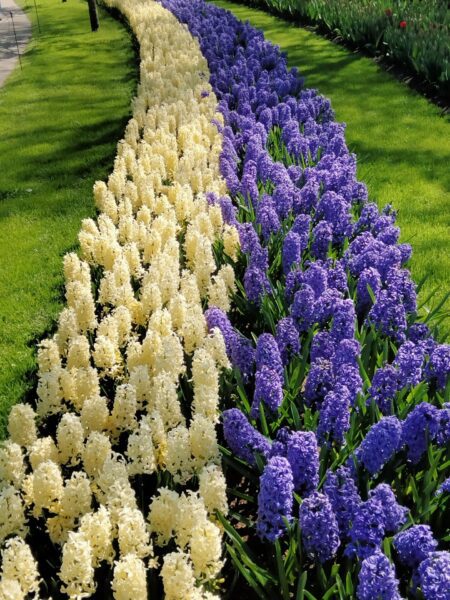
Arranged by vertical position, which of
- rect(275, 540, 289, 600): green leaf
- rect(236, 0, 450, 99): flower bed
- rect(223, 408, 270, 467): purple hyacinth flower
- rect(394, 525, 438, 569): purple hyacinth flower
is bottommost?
rect(275, 540, 289, 600): green leaf

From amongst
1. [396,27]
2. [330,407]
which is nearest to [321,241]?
[330,407]

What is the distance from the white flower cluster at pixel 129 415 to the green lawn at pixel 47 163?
0.85m

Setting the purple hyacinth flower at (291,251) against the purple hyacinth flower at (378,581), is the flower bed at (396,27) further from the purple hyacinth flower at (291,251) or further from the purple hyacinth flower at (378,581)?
the purple hyacinth flower at (378,581)

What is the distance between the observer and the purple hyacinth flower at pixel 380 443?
2.50 m

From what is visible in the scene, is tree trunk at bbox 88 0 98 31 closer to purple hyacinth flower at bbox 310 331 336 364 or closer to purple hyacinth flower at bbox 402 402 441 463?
purple hyacinth flower at bbox 310 331 336 364

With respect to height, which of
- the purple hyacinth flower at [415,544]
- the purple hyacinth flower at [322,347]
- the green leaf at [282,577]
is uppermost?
the purple hyacinth flower at [322,347]

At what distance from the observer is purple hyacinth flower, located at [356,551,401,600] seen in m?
1.93

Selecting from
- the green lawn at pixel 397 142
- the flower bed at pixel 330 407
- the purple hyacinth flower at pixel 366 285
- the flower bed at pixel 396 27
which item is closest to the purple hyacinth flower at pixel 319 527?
the flower bed at pixel 330 407

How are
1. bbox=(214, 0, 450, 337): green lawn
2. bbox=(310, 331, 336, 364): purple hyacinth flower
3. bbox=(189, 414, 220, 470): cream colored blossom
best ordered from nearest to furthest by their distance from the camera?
bbox=(189, 414, 220, 470): cream colored blossom, bbox=(310, 331, 336, 364): purple hyacinth flower, bbox=(214, 0, 450, 337): green lawn

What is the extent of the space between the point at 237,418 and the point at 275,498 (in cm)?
45

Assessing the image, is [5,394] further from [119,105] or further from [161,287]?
[119,105]

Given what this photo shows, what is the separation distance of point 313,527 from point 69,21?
2097 centimetres

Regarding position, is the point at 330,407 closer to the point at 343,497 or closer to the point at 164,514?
the point at 343,497

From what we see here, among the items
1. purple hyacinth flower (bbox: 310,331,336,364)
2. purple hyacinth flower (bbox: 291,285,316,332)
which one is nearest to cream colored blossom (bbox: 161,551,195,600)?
purple hyacinth flower (bbox: 310,331,336,364)
